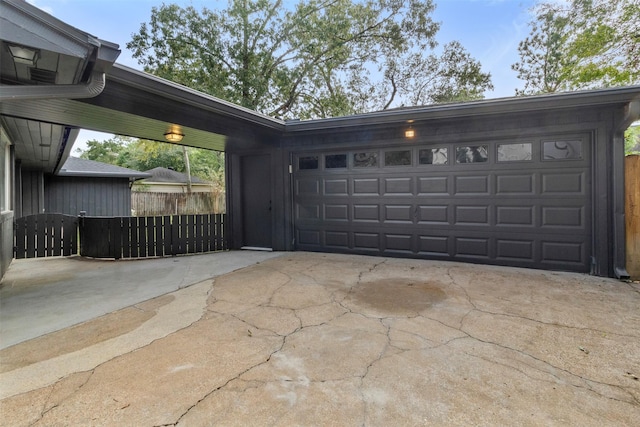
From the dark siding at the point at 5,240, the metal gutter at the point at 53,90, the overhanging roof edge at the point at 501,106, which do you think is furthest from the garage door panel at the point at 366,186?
the dark siding at the point at 5,240

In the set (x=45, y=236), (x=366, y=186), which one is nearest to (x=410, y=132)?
(x=366, y=186)

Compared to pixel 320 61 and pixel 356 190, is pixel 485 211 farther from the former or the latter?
pixel 320 61

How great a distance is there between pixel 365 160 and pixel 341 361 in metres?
4.23

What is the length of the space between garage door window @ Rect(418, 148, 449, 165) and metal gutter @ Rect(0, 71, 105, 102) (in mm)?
4520

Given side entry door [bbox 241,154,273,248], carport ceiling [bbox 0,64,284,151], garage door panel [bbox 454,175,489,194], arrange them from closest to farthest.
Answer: carport ceiling [bbox 0,64,284,151], garage door panel [bbox 454,175,489,194], side entry door [bbox 241,154,273,248]

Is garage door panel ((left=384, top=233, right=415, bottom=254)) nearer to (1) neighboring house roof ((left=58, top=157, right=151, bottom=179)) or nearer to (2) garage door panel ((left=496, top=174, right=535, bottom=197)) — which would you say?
(2) garage door panel ((left=496, top=174, right=535, bottom=197))

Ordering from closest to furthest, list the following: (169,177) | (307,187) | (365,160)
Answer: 1. (365,160)
2. (307,187)
3. (169,177)

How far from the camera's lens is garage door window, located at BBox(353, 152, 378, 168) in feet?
18.5

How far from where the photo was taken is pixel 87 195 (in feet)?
32.9

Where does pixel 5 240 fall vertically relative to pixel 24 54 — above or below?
below

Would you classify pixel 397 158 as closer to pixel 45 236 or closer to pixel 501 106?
pixel 501 106

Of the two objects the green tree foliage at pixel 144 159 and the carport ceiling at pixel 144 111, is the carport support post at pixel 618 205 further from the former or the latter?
the green tree foliage at pixel 144 159

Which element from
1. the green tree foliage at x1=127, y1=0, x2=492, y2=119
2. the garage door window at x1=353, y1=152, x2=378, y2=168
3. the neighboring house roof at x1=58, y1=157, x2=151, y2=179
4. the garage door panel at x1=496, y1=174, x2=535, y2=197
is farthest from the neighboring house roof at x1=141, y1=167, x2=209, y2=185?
the garage door panel at x1=496, y1=174, x2=535, y2=197

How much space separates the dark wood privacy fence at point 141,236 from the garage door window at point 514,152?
568 cm
